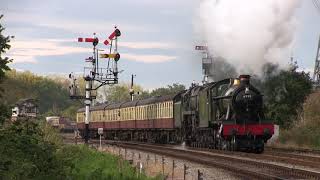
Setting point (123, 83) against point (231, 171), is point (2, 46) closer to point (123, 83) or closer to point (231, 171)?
point (231, 171)

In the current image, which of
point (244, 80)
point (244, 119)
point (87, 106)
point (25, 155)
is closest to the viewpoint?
point (25, 155)

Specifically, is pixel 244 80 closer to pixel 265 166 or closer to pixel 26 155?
pixel 265 166

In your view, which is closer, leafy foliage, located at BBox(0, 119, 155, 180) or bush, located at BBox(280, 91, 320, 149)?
leafy foliage, located at BBox(0, 119, 155, 180)

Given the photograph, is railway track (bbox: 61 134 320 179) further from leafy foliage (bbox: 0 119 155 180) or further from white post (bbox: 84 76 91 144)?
white post (bbox: 84 76 91 144)

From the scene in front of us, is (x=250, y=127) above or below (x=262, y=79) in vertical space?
below

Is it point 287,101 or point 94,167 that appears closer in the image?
point 94,167

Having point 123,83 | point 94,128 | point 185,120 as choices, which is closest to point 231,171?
point 185,120

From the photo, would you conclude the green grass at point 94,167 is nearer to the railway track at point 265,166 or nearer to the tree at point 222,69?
the railway track at point 265,166

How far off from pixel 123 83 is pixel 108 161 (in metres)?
154

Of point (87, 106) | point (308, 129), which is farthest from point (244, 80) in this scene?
point (87, 106)

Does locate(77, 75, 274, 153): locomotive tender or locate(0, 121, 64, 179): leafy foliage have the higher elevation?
locate(77, 75, 274, 153): locomotive tender

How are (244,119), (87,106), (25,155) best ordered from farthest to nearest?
(87,106) → (244,119) → (25,155)

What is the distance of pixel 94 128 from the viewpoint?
205 feet

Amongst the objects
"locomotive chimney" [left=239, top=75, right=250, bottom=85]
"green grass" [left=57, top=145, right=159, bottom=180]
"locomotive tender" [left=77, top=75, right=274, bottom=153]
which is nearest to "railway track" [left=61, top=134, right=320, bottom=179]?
"locomotive tender" [left=77, top=75, right=274, bottom=153]
